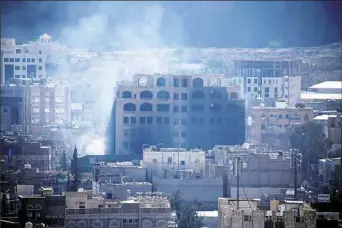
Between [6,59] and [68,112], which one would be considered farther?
[6,59]

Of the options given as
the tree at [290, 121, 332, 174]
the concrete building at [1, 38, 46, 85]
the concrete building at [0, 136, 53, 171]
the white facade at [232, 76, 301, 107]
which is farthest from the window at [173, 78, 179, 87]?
the concrete building at [1, 38, 46, 85]

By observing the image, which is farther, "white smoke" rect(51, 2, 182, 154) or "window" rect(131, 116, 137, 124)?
"white smoke" rect(51, 2, 182, 154)

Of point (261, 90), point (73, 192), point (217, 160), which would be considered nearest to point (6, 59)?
point (261, 90)

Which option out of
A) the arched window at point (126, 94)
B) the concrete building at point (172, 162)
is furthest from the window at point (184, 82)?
the concrete building at point (172, 162)

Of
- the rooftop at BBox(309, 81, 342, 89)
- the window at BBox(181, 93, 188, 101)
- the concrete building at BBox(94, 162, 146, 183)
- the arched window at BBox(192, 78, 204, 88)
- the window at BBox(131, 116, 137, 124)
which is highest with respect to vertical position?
the rooftop at BBox(309, 81, 342, 89)

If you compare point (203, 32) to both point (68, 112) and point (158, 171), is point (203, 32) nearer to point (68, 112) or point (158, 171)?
point (68, 112)

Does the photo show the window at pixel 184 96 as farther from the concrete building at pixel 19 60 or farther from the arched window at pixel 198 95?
the concrete building at pixel 19 60

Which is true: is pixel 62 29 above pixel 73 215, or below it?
above

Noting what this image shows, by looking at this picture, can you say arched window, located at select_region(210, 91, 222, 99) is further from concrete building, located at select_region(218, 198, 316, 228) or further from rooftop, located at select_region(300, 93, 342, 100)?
concrete building, located at select_region(218, 198, 316, 228)
